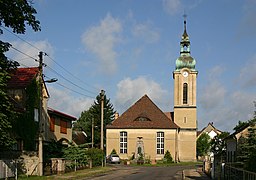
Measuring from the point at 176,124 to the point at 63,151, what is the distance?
39.9 meters

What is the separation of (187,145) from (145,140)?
8.18 m

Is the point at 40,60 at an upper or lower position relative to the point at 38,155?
upper

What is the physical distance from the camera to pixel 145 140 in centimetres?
7694

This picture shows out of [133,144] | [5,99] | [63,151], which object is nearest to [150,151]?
[133,144]

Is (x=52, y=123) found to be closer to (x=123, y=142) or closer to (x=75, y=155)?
(x=75, y=155)

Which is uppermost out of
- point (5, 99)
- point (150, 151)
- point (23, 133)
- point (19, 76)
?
point (19, 76)

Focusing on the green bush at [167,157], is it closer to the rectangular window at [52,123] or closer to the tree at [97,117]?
the tree at [97,117]

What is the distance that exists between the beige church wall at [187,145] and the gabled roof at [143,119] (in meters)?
4.25

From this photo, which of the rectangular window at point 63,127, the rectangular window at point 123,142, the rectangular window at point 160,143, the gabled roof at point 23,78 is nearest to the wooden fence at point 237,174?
the gabled roof at point 23,78

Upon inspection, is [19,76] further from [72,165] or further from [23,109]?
[72,165]

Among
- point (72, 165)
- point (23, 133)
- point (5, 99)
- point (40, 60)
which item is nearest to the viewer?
point (5, 99)

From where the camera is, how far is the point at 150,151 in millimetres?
76500

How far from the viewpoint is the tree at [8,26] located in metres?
24.2

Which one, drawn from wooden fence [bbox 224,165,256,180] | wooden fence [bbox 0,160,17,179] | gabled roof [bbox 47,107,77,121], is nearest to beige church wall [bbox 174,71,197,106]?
gabled roof [bbox 47,107,77,121]
